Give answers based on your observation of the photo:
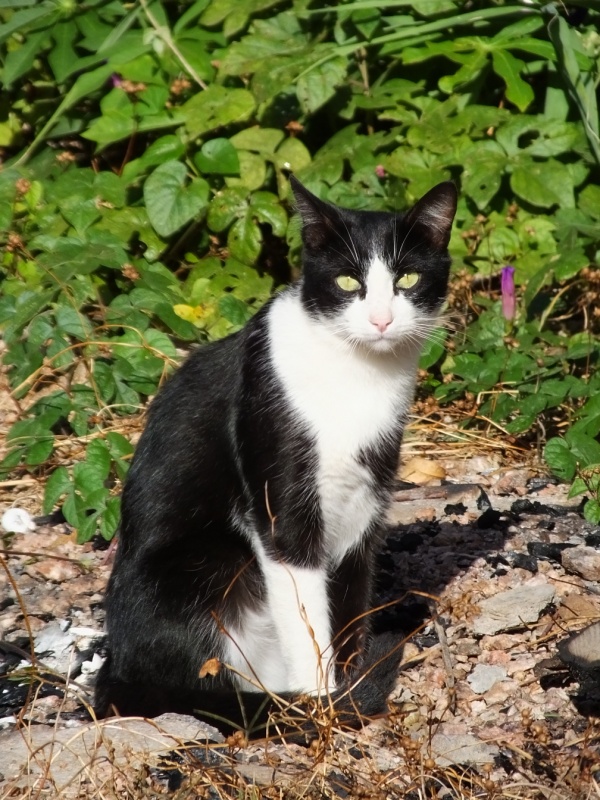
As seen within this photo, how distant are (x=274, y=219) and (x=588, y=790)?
2.52 m

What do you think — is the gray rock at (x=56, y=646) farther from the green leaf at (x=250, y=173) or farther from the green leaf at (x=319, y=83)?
the green leaf at (x=319, y=83)

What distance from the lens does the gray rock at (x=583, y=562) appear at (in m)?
2.98

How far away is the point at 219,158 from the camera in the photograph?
3.98 m

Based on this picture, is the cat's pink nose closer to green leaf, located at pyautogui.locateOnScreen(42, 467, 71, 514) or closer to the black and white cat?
the black and white cat

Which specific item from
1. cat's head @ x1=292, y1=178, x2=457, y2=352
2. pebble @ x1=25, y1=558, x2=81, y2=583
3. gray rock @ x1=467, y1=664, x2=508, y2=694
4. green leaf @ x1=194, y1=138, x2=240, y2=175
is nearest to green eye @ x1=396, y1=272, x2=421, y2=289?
cat's head @ x1=292, y1=178, x2=457, y2=352

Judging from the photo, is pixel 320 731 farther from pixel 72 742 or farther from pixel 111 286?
pixel 111 286

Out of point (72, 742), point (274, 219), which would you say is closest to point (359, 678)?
point (72, 742)

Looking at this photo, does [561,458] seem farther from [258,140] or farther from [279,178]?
[258,140]

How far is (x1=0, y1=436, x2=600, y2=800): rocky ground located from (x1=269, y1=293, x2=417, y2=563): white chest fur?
0.91 feet

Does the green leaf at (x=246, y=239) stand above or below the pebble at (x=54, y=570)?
above

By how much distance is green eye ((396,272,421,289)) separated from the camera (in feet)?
8.44

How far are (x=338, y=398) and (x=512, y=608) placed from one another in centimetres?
79

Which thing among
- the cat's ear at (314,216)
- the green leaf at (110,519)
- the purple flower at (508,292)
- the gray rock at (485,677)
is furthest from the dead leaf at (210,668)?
the purple flower at (508,292)

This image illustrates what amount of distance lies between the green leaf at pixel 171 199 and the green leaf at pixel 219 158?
2.6 inches
